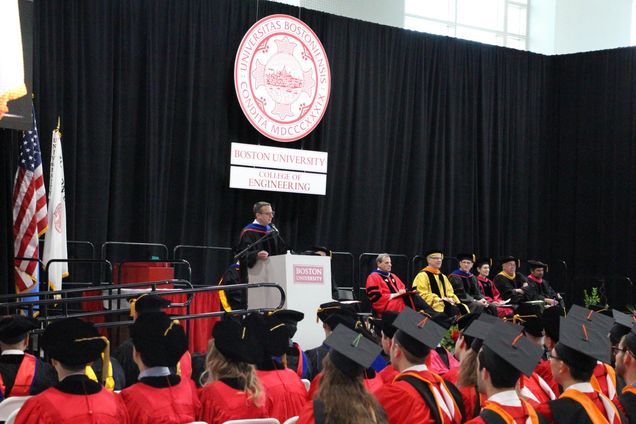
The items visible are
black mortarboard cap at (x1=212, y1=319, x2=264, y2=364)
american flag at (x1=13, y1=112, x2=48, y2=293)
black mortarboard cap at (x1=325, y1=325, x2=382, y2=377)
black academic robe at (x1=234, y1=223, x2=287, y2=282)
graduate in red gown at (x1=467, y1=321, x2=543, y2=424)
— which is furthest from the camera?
american flag at (x1=13, y1=112, x2=48, y2=293)

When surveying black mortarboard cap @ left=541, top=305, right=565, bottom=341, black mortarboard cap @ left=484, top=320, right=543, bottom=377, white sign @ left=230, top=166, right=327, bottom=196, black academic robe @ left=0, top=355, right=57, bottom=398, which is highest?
white sign @ left=230, top=166, right=327, bottom=196

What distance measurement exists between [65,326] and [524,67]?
1337 cm

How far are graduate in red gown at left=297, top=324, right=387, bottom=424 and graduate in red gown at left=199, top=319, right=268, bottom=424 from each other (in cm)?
70

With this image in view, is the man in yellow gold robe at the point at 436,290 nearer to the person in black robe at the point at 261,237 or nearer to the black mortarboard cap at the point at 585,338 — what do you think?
the person in black robe at the point at 261,237

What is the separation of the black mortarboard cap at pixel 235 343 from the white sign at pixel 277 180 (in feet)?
26.3

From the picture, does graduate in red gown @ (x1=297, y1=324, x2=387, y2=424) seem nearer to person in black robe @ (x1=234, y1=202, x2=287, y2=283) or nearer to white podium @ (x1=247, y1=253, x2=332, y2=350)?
white podium @ (x1=247, y1=253, x2=332, y2=350)

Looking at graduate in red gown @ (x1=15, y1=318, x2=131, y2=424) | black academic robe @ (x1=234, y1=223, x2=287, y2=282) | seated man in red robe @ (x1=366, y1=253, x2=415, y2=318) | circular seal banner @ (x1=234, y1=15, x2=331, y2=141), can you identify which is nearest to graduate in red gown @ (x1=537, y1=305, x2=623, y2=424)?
graduate in red gown @ (x1=15, y1=318, x2=131, y2=424)

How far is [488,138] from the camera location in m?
15.3

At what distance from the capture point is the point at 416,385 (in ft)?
12.4

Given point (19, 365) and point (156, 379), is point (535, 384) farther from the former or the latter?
point (19, 365)

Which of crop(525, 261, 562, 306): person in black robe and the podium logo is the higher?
the podium logo

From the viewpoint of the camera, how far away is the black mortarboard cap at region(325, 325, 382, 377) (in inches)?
140

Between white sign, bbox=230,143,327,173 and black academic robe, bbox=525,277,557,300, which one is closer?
white sign, bbox=230,143,327,173

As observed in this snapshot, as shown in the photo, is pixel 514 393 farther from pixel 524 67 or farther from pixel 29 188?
pixel 524 67
